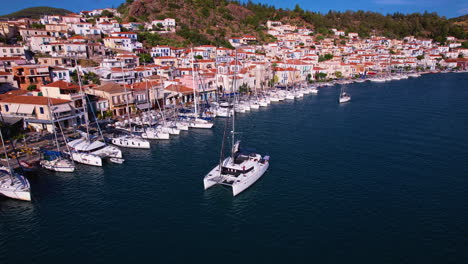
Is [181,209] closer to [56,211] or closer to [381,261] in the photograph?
[56,211]

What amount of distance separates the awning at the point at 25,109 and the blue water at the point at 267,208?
47.3 ft

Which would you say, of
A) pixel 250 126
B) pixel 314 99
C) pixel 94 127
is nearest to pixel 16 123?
pixel 94 127

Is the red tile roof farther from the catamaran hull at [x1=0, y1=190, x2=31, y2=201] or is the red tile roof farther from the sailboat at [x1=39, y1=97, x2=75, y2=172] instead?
the catamaran hull at [x1=0, y1=190, x2=31, y2=201]

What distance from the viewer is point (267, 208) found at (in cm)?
2923

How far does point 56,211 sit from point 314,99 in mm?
70198

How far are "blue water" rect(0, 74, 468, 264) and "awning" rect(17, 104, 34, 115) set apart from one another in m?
14.4

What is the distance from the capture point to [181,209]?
94.9ft

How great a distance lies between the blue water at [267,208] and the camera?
2341 centimetres

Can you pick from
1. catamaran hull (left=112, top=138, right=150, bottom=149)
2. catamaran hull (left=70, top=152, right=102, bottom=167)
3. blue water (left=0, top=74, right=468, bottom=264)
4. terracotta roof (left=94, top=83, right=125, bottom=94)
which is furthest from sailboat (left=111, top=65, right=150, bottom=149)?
terracotta roof (left=94, top=83, right=125, bottom=94)

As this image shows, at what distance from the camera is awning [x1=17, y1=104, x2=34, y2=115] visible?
4416 cm

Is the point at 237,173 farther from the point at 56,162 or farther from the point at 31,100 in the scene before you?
the point at 31,100

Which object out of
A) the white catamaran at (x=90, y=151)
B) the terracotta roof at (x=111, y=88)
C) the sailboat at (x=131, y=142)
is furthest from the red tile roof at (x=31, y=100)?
the sailboat at (x=131, y=142)

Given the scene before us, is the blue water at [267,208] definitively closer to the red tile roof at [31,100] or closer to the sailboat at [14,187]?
the sailboat at [14,187]

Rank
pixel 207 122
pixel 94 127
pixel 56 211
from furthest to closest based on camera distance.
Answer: pixel 207 122
pixel 94 127
pixel 56 211
